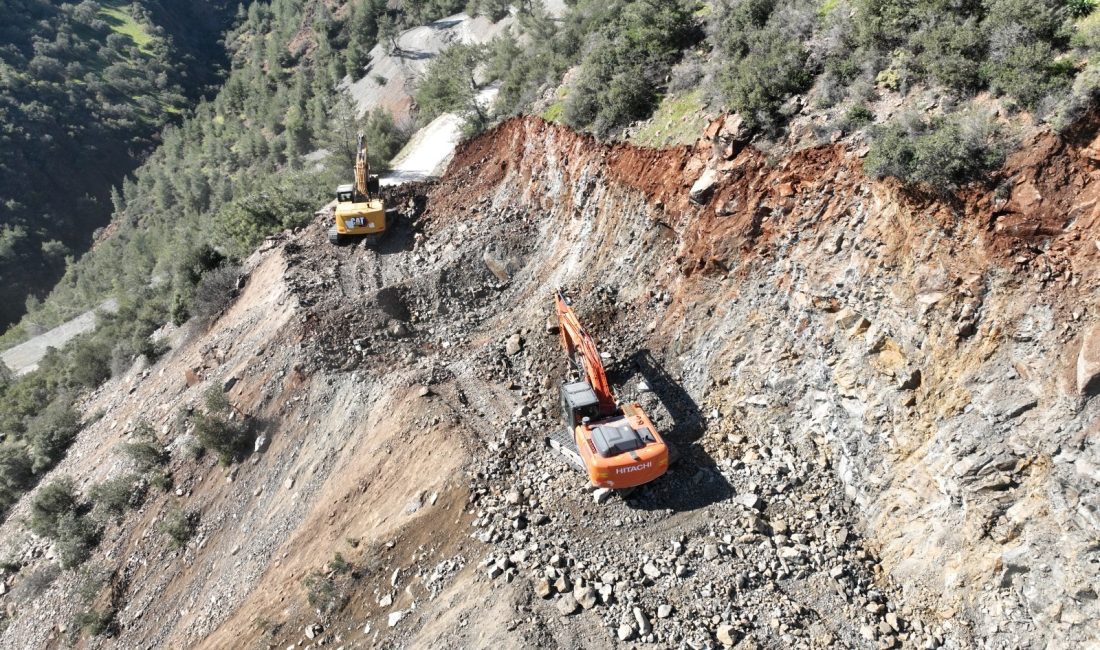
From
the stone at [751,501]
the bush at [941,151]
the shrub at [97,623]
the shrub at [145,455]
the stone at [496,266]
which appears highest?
the bush at [941,151]

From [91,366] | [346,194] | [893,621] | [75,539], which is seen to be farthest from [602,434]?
[91,366]

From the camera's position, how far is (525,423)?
49.5 feet

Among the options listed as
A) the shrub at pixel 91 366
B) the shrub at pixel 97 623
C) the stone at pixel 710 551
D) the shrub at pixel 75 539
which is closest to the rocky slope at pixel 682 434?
the stone at pixel 710 551

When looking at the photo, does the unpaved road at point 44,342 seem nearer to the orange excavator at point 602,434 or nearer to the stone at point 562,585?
the orange excavator at point 602,434

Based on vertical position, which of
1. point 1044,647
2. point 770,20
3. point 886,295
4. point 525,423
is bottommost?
point 1044,647

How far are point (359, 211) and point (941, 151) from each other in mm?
17109

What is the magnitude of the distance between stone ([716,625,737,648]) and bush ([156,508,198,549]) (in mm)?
14088

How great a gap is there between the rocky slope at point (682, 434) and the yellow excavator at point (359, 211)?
1.91 m

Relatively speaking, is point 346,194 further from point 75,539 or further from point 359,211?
point 75,539

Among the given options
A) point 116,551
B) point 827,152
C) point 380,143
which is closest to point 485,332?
point 827,152

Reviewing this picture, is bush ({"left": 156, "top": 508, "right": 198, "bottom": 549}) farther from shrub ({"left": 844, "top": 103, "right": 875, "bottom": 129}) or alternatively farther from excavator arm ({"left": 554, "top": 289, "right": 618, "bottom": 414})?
shrub ({"left": 844, "top": 103, "right": 875, "bottom": 129})

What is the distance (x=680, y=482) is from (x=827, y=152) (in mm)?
7650

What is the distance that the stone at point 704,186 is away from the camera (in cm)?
1462

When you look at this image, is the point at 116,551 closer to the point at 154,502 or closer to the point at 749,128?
the point at 154,502
